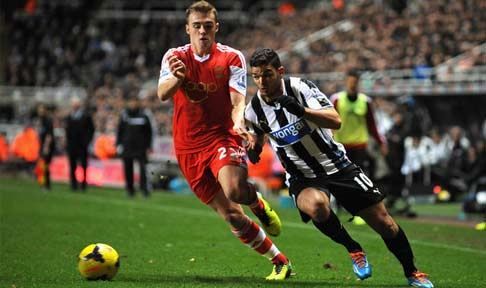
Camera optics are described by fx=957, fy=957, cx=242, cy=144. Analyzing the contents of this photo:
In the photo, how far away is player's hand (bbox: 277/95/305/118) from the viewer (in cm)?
766

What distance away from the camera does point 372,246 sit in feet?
39.1

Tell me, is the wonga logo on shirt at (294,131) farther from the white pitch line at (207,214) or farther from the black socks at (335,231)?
the white pitch line at (207,214)

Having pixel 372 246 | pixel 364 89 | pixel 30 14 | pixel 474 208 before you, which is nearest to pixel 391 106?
pixel 364 89

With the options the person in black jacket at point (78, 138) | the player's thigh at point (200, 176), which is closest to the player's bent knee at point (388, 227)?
the player's thigh at point (200, 176)

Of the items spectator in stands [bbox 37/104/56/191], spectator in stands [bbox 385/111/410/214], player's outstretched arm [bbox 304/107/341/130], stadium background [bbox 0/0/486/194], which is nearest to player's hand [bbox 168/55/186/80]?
player's outstretched arm [bbox 304/107/341/130]

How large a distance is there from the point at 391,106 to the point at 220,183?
19286 millimetres

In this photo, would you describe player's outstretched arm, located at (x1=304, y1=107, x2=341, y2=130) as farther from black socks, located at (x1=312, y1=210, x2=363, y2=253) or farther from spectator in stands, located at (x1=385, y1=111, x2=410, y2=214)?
spectator in stands, located at (x1=385, y1=111, x2=410, y2=214)

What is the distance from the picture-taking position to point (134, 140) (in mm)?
21531

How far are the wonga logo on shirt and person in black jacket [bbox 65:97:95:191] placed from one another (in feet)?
51.7

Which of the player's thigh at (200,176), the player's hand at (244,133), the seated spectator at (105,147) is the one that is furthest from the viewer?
the seated spectator at (105,147)

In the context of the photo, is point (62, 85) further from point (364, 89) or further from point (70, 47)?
point (364, 89)

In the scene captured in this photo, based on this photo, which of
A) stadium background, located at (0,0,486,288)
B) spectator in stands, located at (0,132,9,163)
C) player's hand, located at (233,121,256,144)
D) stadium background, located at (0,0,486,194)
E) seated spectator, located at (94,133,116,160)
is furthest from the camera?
spectator in stands, located at (0,132,9,163)

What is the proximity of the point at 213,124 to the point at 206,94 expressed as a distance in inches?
11.6

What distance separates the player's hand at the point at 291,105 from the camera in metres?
7.66
